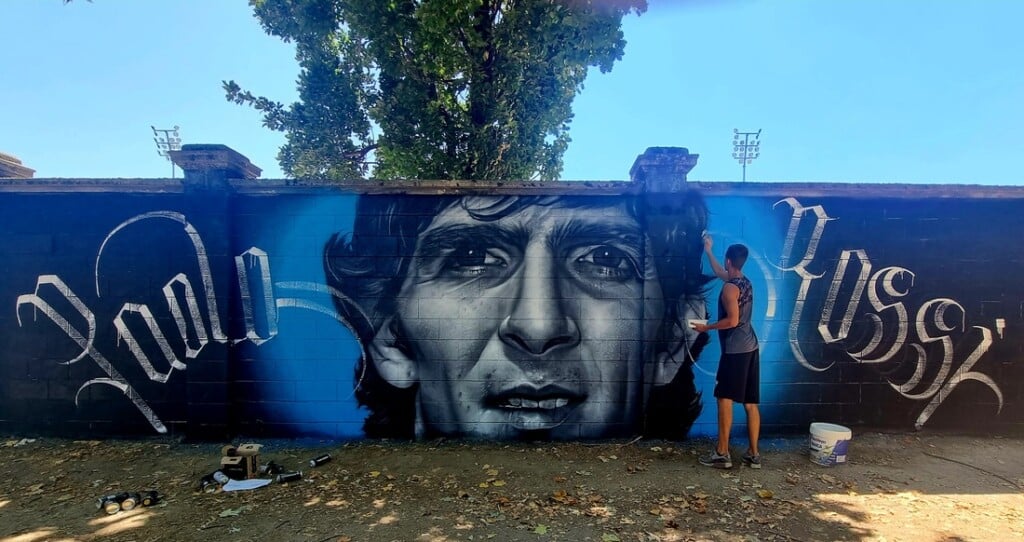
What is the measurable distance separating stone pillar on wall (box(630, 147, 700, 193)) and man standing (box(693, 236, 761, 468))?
2.58 feet

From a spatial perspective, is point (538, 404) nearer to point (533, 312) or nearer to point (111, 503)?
point (533, 312)

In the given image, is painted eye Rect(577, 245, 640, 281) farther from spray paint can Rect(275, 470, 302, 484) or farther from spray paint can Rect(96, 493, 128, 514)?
spray paint can Rect(96, 493, 128, 514)

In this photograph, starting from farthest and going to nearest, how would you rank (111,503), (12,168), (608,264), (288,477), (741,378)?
(12,168), (608,264), (741,378), (288,477), (111,503)

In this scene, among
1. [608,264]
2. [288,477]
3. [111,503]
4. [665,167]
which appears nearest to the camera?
[111,503]

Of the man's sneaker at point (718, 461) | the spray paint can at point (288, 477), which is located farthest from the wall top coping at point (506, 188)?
the spray paint can at point (288, 477)

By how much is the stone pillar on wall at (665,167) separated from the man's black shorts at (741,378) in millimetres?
1508

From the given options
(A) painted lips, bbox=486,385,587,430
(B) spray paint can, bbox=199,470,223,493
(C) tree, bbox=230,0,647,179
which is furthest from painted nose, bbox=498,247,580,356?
(C) tree, bbox=230,0,647,179

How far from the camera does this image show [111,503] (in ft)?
9.75

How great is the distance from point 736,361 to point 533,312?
1689 mm

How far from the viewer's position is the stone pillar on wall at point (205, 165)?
394cm

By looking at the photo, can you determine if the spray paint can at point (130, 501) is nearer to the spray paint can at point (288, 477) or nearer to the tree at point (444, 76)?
the spray paint can at point (288, 477)

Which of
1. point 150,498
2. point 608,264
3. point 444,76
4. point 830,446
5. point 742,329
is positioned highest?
point 444,76

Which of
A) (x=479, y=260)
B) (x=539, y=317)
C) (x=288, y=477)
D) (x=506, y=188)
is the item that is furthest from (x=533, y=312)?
(x=288, y=477)

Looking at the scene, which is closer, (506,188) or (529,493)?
(529,493)
